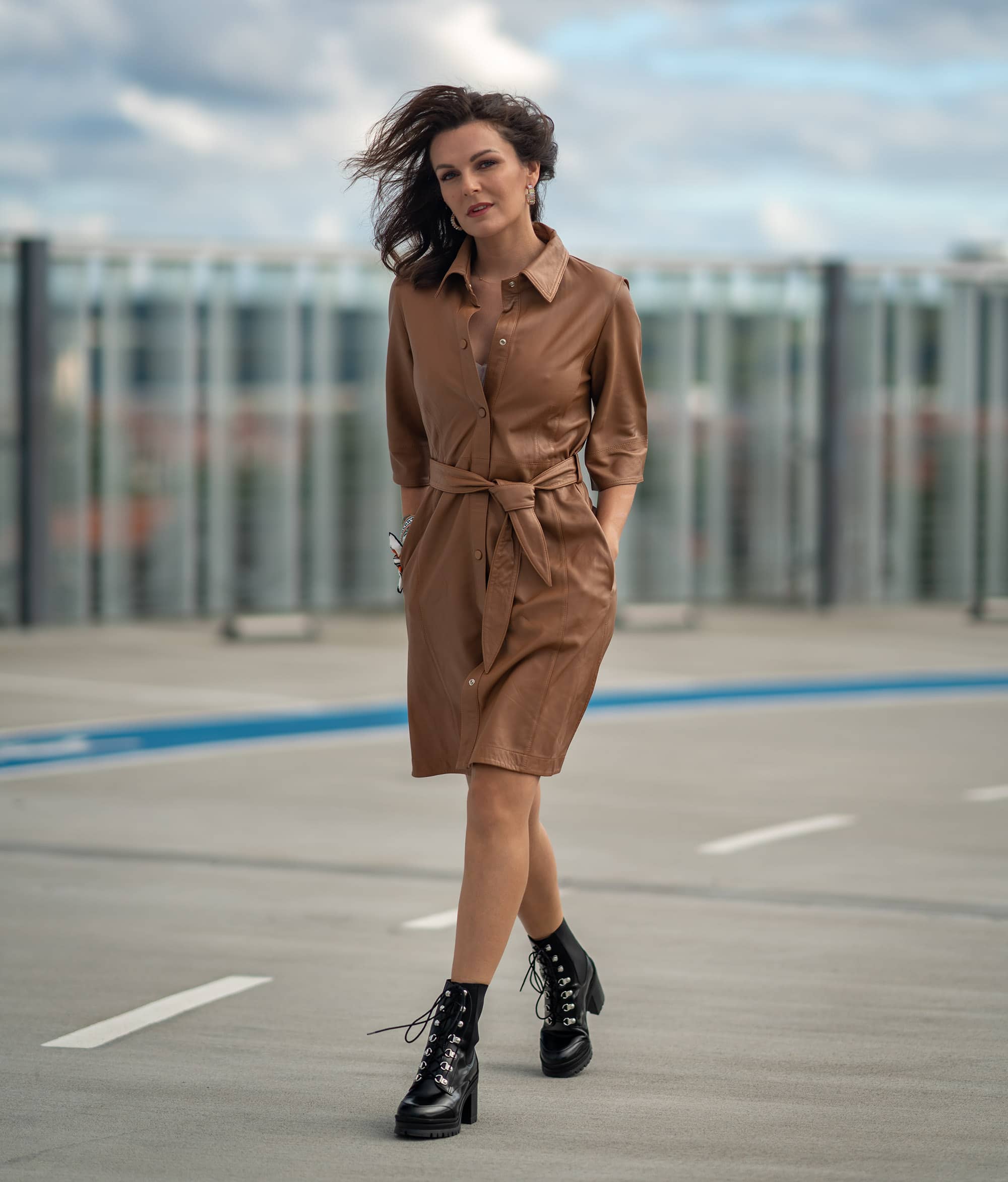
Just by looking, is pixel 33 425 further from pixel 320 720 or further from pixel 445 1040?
pixel 445 1040

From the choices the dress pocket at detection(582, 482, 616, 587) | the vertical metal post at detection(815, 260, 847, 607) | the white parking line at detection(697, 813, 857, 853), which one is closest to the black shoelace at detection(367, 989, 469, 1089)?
the dress pocket at detection(582, 482, 616, 587)

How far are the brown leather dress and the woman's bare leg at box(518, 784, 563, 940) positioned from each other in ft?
0.72

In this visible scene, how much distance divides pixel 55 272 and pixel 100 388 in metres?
0.90

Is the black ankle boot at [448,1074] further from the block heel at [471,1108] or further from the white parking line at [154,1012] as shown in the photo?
the white parking line at [154,1012]

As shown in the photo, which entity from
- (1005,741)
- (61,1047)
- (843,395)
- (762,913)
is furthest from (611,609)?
(843,395)

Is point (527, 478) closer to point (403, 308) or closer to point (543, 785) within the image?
point (403, 308)

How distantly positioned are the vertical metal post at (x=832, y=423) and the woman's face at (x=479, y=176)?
1236 cm

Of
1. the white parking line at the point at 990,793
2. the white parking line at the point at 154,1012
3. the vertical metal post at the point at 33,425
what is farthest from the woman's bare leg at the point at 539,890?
the vertical metal post at the point at 33,425

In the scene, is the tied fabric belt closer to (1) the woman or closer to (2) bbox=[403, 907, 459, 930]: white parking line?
(1) the woman

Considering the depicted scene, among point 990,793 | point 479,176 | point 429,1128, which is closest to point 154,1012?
point 429,1128

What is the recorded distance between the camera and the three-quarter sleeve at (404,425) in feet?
12.8

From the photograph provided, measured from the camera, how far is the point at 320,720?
956 cm

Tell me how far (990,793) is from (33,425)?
8.45 meters

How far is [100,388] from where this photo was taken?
46.3ft
